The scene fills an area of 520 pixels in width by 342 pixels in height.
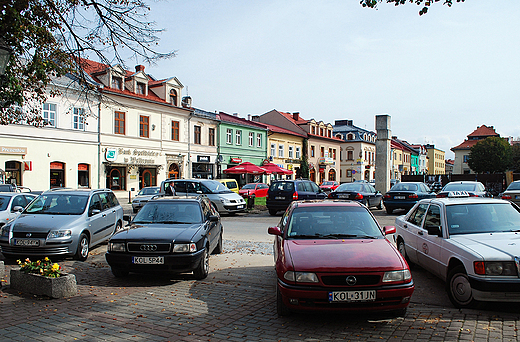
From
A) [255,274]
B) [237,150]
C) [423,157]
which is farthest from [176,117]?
[423,157]

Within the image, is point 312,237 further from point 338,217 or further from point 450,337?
point 450,337

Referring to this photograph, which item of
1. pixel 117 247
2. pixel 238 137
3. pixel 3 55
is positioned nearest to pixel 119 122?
pixel 238 137

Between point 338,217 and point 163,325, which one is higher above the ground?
point 338,217

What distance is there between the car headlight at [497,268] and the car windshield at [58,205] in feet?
27.6

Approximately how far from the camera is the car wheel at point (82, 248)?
A: 29.6ft

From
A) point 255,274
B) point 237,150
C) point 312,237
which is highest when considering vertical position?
point 237,150

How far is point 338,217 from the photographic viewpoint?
20.7ft

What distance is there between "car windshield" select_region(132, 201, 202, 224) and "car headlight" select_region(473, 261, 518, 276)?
17.0 ft

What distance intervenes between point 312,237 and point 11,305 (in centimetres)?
448

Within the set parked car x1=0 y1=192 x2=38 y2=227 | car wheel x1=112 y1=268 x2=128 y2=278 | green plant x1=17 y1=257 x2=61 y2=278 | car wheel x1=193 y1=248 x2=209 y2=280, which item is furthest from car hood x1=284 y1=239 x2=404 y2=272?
parked car x1=0 y1=192 x2=38 y2=227

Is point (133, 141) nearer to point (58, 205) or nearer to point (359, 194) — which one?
point (359, 194)

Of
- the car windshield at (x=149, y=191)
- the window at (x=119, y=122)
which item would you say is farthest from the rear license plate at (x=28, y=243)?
the window at (x=119, y=122)

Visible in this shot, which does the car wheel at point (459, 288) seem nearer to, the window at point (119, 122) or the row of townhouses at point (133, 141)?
the row of townhouses at point (133, 141)

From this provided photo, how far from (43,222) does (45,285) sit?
313cm
